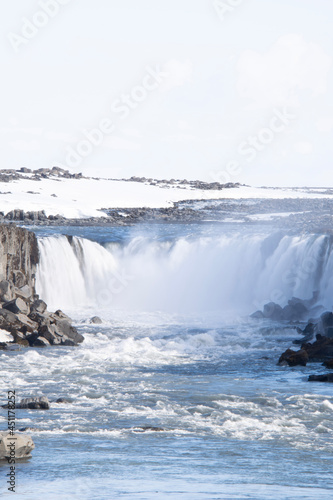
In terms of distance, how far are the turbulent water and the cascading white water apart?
0.08m

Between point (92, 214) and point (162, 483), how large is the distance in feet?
216

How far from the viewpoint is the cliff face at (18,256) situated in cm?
4144

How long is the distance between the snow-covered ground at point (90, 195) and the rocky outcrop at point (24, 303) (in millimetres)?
31636

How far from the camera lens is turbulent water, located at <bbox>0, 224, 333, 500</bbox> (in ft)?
52.9

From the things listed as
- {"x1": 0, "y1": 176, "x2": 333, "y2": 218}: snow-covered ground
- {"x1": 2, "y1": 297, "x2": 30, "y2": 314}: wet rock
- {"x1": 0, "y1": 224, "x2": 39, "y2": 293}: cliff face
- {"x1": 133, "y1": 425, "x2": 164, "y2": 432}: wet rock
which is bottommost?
{"x1": 133, "y1": 425, "x2": 164, "y2": 432}: wet rock

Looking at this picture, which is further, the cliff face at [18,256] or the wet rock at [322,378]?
the cliff face at [18,256]

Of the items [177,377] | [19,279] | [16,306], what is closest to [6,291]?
[16,306]

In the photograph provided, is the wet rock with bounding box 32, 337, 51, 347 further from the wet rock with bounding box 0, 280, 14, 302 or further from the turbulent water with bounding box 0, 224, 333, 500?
the wet rock with bounding box 0, 280, 14, 302

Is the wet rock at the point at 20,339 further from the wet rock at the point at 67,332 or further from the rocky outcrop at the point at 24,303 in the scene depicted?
the wet rock at the point at 67,332

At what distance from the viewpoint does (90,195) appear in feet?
325

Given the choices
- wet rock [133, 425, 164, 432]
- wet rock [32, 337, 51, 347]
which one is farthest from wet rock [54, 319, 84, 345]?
wet rock [133, 425, 164, 432]

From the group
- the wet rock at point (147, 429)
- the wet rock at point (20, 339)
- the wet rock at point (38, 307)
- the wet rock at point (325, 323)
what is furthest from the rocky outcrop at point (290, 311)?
the wet rock at point (147, 429)

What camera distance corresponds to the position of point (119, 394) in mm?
23734

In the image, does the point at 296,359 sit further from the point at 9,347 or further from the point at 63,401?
the point at 9,347
